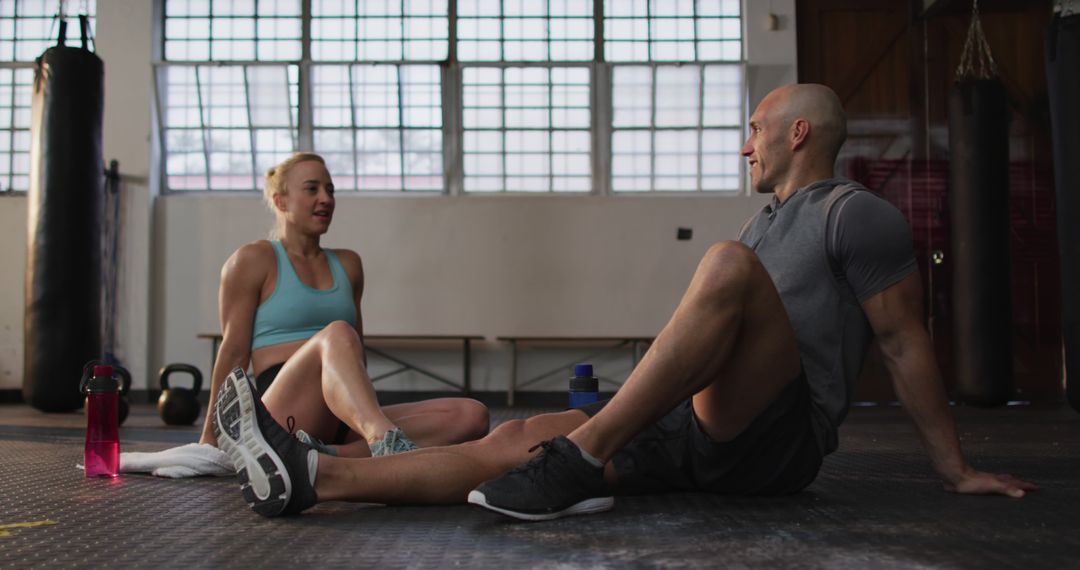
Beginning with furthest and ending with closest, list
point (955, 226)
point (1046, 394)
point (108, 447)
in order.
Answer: point (1046, 394) → point (955, 226) → point (108, 447)

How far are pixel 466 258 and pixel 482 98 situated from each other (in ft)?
4.45

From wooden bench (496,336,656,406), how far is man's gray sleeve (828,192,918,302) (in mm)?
5728

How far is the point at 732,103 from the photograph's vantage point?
805 cm

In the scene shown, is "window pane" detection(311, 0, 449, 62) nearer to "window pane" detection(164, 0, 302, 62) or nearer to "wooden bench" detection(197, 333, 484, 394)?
"window pane" detection(164, 0, 302, 62)

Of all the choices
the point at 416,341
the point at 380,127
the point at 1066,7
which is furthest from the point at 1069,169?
the point at 380,127

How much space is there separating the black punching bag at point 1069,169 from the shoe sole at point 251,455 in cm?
334

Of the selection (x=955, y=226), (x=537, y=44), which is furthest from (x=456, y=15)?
(x=955, y=226)

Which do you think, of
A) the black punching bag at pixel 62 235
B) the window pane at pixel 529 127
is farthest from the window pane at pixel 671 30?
the black punching bag at pixel 62 235

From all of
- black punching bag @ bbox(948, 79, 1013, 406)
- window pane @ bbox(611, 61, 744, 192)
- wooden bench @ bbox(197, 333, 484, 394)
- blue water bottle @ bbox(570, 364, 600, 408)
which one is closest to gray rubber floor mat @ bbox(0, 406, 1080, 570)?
blue water bottle @ bbox(570, 364, 600, 408)

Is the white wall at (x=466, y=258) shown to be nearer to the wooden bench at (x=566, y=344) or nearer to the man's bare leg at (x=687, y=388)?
the wooden bench at (x=566, y=344)

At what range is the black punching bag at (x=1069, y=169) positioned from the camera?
3.91 meters

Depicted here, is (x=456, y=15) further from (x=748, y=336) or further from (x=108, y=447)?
(x=748, y=336)

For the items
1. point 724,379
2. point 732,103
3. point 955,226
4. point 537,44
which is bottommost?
point 724,379

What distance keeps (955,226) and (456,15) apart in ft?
14.0
